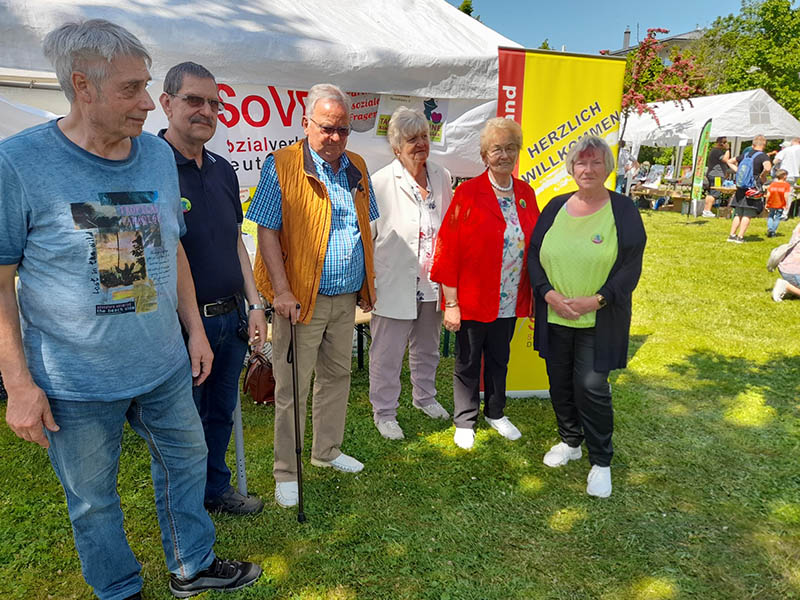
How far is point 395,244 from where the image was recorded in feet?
11.9

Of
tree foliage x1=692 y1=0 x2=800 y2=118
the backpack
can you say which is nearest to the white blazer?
the backpack

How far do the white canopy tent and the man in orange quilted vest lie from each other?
45.5 inches

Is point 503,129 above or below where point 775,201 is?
above

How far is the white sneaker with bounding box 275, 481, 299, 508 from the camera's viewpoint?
3080 millimetres

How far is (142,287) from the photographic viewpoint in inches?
72.9

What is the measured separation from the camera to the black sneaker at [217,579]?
2387 millimetres

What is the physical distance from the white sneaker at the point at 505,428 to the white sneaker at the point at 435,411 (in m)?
0.37

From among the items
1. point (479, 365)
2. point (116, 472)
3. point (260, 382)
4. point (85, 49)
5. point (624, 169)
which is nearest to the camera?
point (85, 49)

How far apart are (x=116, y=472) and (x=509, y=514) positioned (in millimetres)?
2009

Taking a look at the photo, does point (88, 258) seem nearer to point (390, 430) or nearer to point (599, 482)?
point (390, 430)

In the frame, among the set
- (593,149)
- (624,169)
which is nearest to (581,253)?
(593,149)

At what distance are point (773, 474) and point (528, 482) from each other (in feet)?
5.07

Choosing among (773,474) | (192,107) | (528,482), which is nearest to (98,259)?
(192,107)

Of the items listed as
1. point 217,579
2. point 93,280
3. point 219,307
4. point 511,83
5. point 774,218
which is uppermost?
point 511,83
